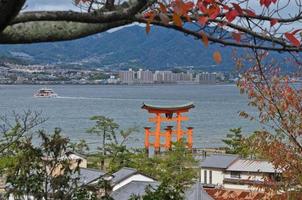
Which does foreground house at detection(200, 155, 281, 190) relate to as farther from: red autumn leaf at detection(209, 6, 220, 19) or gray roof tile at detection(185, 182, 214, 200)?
red autumn leaf at detection(209, 6, 220, 19)

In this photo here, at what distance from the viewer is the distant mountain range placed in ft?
510

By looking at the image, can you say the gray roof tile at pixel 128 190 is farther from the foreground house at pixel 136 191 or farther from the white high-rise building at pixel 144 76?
the white high-rise building at pixel 144 76

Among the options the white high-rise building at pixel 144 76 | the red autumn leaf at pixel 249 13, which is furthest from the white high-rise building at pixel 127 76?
the red autumn leaf at pixel 249 13

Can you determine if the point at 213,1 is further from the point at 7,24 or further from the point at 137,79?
the point at 137,79

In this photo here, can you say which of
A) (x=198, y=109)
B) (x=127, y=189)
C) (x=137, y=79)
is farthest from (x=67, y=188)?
(x=137, y=79)

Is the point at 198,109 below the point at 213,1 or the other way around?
below

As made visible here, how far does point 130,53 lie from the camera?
177375 mm

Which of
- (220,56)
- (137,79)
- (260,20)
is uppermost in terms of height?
(260,20)

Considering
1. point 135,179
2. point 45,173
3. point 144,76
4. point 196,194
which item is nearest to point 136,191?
point 196,194

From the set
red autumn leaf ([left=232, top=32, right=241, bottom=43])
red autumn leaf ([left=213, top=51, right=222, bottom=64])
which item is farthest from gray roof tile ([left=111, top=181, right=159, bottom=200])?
red autumn leaf ([left=213, top=51, right=222, bottom=64])

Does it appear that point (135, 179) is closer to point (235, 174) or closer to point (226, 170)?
point (226, 170)

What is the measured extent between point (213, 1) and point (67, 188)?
3.81 metres

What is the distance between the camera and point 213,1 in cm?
216

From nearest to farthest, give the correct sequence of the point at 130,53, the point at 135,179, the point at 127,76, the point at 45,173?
the point at 45,173 → the point at 135,179 → the point at 127,76 → the point at 130,53
